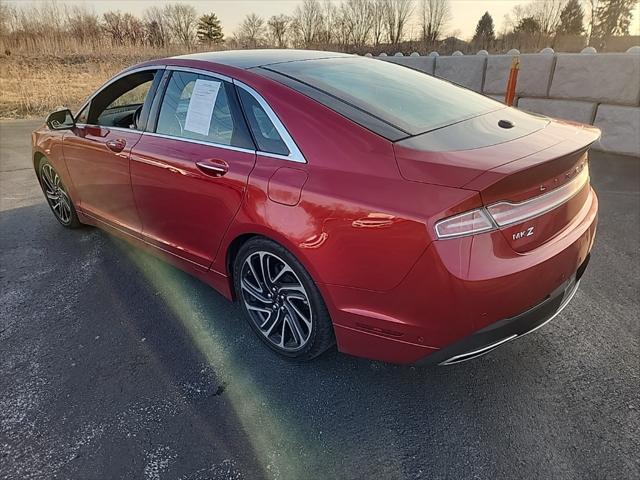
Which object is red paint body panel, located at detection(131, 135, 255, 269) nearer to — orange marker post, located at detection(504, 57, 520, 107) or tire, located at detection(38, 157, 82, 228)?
tire, located at detection(38, 157, 82, 228)

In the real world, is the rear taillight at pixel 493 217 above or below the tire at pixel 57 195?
above

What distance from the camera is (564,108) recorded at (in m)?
7.29

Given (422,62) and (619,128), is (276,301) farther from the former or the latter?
(422,62)

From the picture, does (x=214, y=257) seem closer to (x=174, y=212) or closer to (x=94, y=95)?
(x=174, y=212)

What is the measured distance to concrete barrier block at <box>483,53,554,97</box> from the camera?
747 cm

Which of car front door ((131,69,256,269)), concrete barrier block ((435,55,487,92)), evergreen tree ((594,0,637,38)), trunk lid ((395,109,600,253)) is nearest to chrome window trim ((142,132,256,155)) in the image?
car front door ((131,69,256,269))

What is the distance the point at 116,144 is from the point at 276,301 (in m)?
1.82

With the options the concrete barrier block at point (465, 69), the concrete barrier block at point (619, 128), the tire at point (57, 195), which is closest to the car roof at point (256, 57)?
the tire at point (57, 195)

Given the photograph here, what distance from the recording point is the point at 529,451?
1.98 metres

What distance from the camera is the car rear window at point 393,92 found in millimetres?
2338

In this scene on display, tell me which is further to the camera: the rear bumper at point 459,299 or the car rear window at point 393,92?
the car rear window at point 393,92

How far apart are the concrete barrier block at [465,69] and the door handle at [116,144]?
24.2 ft

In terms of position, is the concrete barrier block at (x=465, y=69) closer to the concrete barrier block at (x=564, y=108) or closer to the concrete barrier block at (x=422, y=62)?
the concrete barrier block at (x=422, y=62)

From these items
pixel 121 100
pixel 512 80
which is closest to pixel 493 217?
pixel 121 100
